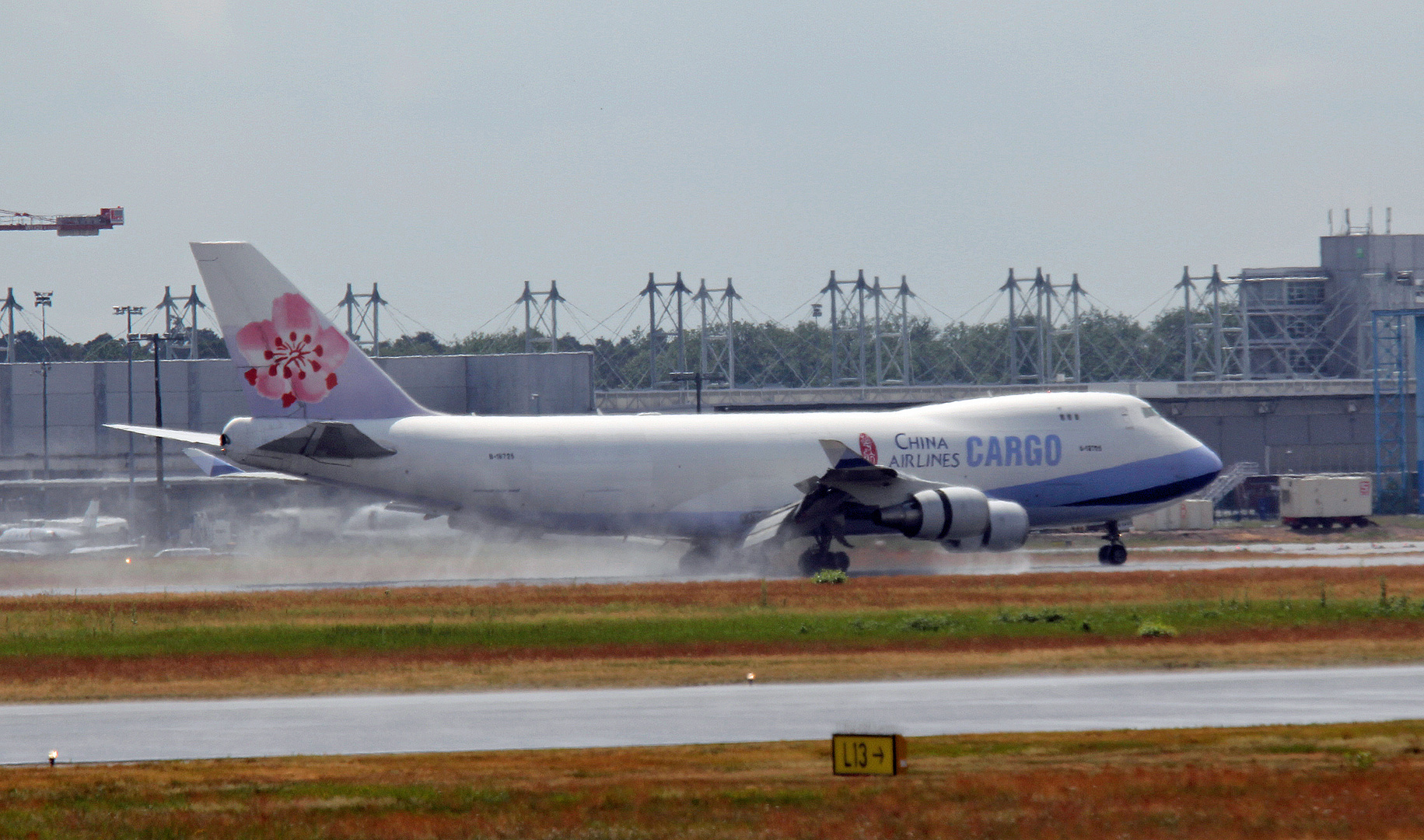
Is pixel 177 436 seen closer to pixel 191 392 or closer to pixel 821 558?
pixel 821 558

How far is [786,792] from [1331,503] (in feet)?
200

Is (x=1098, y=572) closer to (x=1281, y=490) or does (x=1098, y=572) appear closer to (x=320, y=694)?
(x=320, y=694)

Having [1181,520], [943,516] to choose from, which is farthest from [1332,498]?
[943,516]

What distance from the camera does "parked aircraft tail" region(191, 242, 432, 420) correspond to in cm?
4094

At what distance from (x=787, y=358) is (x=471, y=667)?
161 m

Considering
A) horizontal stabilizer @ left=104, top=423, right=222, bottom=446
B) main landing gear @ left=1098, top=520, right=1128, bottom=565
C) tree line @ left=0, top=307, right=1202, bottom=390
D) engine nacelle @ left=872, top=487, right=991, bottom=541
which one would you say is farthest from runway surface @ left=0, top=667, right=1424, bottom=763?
tree line @ left=0, top=307, right=1202, bottom=390

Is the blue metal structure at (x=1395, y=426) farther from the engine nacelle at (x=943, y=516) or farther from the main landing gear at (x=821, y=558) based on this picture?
the main landing gear at (x=821, y=558)

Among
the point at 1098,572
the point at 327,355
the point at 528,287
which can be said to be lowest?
the point at 1098,572

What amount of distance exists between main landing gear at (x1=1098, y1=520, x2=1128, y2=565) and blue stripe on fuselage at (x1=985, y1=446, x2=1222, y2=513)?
1.12 metres

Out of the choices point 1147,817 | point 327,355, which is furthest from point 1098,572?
point 1147,817

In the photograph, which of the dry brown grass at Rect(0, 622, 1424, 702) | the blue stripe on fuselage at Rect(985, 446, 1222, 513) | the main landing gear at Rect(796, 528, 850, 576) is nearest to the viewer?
the dry brown grass at Rect(0, 622, 1424, 702)

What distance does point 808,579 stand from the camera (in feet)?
134

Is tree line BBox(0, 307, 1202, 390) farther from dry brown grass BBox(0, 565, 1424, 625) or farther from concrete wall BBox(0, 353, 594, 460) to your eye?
dry brown grass BBox(0, 565, 1424, 625)

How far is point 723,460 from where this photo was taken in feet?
143
